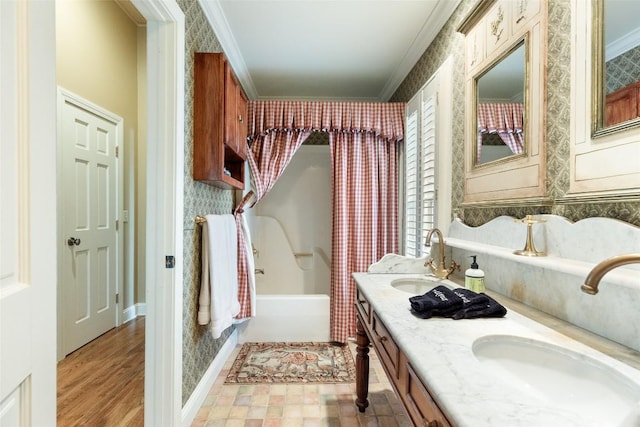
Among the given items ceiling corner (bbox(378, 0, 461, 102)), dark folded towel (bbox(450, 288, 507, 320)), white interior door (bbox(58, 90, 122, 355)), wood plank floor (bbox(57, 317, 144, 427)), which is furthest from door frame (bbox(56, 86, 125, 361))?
dark folded towel (bbox(450, 288, 507, 320))

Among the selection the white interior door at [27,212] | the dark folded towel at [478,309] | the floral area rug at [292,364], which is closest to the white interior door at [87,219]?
the floral area rug at [292,364]

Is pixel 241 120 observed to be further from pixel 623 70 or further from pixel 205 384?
pixel 623 70

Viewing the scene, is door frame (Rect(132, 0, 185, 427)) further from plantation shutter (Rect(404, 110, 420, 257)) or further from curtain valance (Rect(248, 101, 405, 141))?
plantation shutter (Rect(404, 110, 420, 257))

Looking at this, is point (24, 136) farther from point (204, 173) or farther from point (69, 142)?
point (69, 142)

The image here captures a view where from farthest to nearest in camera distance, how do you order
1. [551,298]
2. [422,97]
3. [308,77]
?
[308,77]
[422,97]
[551,298]

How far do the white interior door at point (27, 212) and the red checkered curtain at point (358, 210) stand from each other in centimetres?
220

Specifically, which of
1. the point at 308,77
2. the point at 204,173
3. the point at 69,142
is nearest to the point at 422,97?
the point at 308,77

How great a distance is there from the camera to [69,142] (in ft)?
8.15

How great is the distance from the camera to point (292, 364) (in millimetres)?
2383

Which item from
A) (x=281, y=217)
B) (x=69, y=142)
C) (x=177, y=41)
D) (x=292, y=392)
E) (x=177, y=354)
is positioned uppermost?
(x=177, y=41)

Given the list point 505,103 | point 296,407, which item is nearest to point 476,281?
point 505,103

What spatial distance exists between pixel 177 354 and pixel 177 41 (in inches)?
58.7

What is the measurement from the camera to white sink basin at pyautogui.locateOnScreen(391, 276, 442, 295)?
1.65 m

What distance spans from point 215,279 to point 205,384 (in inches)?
26.5
